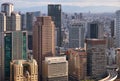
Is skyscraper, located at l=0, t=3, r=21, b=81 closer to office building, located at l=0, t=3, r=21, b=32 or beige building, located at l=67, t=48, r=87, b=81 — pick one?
office building, located at l=0, t=3, r=21, b=32

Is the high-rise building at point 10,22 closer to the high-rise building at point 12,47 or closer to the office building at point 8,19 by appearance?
the office building at point 8,19

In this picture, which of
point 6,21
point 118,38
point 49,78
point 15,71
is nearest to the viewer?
point 15,71

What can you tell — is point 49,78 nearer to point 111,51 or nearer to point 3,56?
point 3,56

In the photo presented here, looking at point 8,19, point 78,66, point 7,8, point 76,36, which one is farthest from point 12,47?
point 76,36

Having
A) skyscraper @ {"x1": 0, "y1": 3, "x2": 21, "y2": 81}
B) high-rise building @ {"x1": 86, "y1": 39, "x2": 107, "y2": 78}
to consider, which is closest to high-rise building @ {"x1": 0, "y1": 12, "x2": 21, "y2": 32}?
skyscraper @ {"x1": 0, "y1": 3, "x2": 21, "y2": 81}

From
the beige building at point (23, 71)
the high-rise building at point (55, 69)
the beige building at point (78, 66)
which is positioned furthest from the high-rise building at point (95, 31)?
the beige building at point (23, 71)

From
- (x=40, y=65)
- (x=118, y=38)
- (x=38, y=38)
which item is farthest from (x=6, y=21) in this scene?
(x=118, y=38)

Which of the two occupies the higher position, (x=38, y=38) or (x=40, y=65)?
(x=38, y=38)
